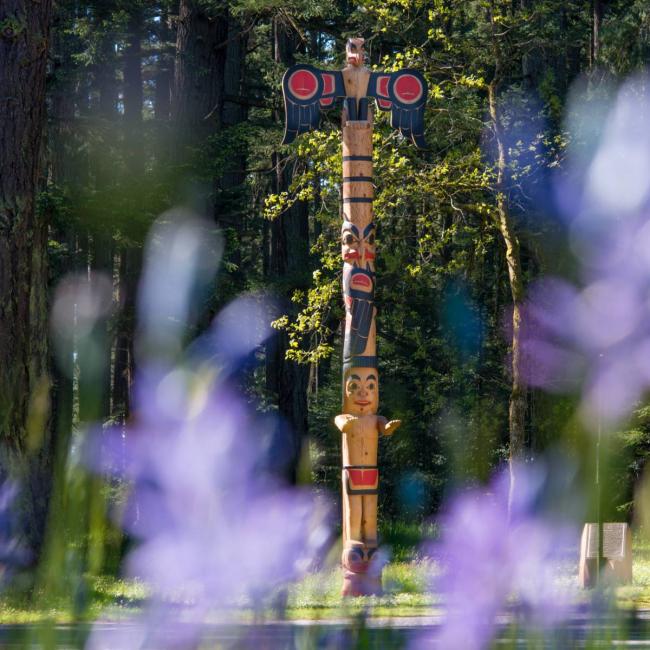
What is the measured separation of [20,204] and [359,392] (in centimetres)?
405

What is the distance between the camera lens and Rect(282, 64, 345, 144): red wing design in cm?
1141

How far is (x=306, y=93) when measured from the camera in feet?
37.5

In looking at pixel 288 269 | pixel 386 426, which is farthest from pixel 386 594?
pixel 288 269

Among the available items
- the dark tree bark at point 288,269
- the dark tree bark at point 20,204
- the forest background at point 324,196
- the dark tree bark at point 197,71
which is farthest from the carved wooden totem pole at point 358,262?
the dark tree bark at point 288,269

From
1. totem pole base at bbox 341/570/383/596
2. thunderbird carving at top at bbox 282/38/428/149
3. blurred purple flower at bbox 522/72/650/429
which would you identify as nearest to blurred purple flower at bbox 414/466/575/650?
totem pole base at bbox 341/570/383/596

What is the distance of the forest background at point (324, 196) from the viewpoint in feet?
Answer: 39.2

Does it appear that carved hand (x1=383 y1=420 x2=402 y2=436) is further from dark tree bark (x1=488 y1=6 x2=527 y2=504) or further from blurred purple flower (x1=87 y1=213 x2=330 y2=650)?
blurred purple flower (x1=87 y1=213 x2=330 y2=650)

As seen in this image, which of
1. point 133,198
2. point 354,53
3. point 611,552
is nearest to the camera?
point 354,53

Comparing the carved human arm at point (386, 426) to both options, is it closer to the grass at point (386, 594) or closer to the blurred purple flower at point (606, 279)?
the grass at point (386, 594)

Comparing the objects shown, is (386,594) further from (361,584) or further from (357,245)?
(357,245)

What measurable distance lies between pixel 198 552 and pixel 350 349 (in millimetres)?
9095

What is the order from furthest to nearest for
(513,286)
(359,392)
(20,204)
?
(513,286), (20,204), (359,392)

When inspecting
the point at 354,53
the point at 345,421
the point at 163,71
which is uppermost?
the point at 163,71

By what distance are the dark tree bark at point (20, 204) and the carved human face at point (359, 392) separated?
321cm
